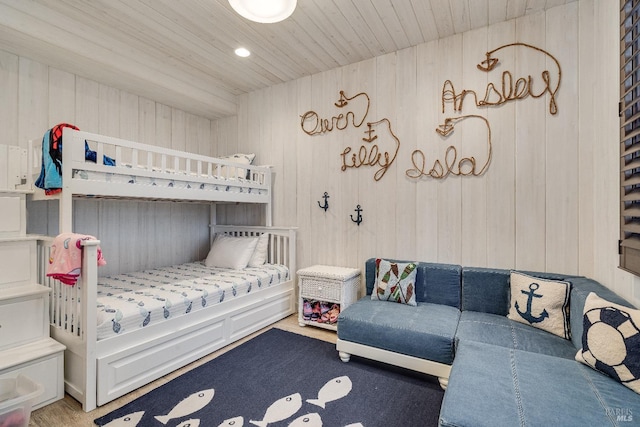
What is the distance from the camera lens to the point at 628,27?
1.56 metres

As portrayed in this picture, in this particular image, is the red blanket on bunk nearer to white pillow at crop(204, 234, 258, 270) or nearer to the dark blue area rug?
the dark blue area rug

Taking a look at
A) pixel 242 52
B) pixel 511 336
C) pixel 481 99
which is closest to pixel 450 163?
pixel 481 99

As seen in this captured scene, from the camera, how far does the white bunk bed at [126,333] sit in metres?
1.85

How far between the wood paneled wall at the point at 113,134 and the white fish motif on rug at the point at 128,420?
178cm

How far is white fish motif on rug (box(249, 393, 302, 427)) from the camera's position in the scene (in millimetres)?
1712

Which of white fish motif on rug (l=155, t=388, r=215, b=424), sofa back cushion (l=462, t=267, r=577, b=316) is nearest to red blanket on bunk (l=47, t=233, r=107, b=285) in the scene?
white fish motif on rug (l=155, t=388, r=215, b=424)

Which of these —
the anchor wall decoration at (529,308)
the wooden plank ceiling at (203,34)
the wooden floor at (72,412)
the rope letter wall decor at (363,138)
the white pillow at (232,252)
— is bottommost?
the wooden floor at (72,412)

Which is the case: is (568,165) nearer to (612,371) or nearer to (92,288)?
(612,371)

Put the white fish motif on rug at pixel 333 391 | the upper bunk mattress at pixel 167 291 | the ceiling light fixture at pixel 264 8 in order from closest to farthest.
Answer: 1. the ceiling light fixture at pixel 264 8
2. the white fish motif on rug at pixel 333 391
3. the upper bunk mattress at pixel 167 291

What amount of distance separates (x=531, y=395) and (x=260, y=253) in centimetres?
273

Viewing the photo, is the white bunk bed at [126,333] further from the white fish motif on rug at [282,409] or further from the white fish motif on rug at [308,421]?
the white fish motif on rug at [308,421]

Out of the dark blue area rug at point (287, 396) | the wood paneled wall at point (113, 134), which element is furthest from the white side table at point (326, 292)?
the wood paneled wall at point (113, 134)

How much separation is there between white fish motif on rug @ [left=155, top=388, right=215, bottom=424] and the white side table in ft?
4.07

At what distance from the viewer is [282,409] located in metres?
1.80
